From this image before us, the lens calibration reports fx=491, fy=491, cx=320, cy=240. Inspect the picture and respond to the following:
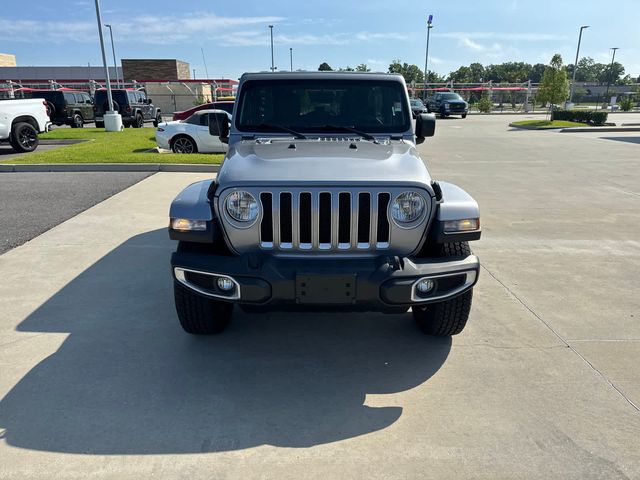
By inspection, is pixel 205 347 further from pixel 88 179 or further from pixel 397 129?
pixel 88 179

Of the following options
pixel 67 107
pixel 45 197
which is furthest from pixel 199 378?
pixel 67 107

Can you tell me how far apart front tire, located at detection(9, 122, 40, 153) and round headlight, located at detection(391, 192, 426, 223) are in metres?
14.4

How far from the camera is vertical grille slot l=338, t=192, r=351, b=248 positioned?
3.05m

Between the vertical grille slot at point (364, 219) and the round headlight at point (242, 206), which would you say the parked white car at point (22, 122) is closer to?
the round headlight at point (242, 206)

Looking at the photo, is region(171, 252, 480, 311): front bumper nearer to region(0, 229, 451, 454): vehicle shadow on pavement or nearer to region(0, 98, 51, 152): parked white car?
region(0, 229, 451, 454): vehicle shadow on pavement

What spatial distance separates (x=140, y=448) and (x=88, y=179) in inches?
346

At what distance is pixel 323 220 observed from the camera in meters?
3.08

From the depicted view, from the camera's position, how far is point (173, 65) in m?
58.7

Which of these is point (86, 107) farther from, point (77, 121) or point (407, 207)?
point (407, 207)

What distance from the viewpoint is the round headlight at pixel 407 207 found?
3.10 meters

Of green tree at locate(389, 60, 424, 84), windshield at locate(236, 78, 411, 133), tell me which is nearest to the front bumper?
windshield at locate(236, 78, 411, 133)

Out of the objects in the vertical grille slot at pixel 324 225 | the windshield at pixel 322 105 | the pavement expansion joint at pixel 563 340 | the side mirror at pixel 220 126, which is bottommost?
the pavement expansion joint at pixel 563 340

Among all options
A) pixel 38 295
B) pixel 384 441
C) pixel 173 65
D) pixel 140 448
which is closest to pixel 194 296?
pixel 140 448

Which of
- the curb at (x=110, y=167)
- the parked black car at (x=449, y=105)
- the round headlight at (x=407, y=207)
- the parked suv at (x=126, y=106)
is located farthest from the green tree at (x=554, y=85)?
the round headlight at (x=407, y=207)
